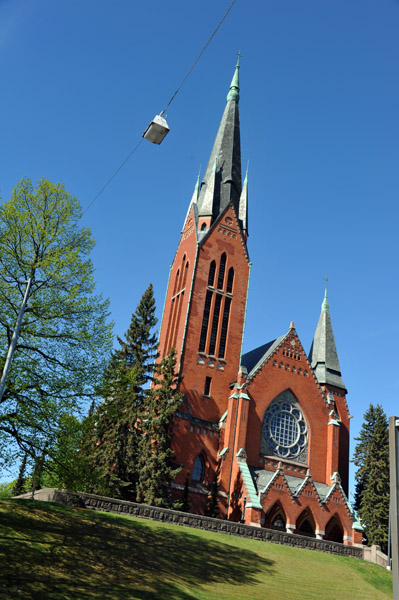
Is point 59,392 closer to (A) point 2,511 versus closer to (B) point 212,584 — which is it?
(A) point 2,511

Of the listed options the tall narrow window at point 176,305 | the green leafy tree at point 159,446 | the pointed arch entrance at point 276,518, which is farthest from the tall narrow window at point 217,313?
the pointed arch entrance at point 276,518

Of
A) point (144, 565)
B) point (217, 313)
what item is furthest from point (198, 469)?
point (144, 565)

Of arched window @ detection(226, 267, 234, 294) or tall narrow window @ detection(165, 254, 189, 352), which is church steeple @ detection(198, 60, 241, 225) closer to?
arched window @ detection(226, 267, 234, 294)

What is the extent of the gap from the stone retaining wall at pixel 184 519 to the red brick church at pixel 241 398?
3550 mm

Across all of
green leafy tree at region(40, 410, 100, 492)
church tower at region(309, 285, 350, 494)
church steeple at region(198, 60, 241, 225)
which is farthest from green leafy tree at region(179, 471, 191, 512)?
church steeple at region(198, 60, 241, 225)

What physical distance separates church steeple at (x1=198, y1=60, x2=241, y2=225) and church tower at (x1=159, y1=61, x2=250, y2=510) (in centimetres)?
9

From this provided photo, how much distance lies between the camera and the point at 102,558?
53.2 ft

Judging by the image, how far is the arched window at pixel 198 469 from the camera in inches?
1433

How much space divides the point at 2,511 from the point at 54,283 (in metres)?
7.66

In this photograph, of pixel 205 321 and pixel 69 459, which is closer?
pixel 69 459

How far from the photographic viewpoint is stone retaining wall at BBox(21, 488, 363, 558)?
75.0 feet

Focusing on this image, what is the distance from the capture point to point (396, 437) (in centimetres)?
570

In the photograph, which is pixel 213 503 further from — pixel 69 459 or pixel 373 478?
pixel 69 459

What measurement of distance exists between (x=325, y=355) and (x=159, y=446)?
765 inches
